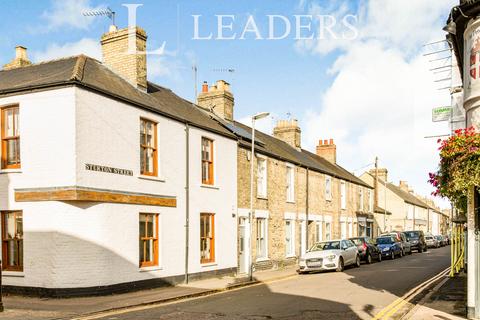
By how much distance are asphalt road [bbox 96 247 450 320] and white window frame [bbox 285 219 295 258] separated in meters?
8.69

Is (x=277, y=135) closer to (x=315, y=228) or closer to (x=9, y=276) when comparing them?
(x=315, y=228)

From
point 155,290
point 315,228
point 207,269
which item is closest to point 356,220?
point 315,228

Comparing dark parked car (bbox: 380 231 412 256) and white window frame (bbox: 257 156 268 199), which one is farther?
dark parked car (bbox: 380 231 412 256)

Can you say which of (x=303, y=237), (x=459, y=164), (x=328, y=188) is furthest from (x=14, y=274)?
(x=328, y=188)

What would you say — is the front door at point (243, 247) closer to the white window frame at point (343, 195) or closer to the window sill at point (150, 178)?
the window sill at point (150, 178)

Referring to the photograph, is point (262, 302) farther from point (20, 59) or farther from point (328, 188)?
point (328, 188)

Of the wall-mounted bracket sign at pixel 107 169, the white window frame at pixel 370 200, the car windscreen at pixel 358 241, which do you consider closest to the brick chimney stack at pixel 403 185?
the white window frame at pixel 370 200

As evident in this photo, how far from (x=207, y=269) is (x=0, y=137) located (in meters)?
9.06

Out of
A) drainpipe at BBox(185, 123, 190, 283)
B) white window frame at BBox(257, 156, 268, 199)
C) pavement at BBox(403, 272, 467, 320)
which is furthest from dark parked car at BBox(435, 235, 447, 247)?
drainpipe at BBox(185, 123, 190, 283)

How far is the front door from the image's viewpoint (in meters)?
23.8

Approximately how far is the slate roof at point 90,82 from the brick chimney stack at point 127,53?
0.38 m

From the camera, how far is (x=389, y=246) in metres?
33.8

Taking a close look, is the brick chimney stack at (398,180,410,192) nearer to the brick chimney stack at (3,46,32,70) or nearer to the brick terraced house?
the brick terraced house

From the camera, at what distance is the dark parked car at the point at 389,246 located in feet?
110
